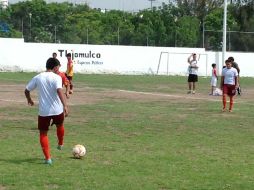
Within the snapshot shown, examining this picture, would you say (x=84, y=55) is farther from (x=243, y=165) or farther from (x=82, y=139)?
(x=243, y=165)

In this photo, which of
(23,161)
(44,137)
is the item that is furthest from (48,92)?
(23,161)

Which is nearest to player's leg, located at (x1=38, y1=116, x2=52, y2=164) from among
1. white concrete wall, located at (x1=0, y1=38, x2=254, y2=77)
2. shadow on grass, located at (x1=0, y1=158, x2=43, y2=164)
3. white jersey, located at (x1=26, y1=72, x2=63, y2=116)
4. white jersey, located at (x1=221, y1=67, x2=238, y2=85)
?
white jersey, located at (x1=26, y1=72, x2=63, y2=116)

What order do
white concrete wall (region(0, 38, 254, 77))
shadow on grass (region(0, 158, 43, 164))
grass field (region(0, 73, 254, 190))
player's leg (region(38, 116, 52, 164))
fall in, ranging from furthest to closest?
white concrete wall (region(0, 38, 254, 77)) → shadow on grass (region(0, 158, 43, 164)) → player's leg (region(38, 116, 52, 164)) → grass field (region(0, 73, 254, 190))

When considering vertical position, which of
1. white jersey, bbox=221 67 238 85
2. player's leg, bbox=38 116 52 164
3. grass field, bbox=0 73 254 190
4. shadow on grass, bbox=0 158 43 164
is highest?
white jersey, bbox=221 67 238 85

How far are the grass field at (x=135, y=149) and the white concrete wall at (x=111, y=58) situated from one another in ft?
83.8

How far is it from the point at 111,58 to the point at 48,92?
39.9 metres

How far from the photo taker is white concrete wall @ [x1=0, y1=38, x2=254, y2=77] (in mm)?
46844

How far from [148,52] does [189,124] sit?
3539 cm

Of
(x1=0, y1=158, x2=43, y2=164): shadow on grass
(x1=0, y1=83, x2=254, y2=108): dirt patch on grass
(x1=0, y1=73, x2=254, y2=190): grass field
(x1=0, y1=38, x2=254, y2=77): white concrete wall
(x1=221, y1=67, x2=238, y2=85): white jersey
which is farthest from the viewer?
(x1=0, y1=38, x2=254, y2=77): white concrete wall

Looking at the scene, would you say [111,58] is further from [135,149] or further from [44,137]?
[44,137]

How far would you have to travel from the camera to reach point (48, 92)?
1034 centimetres

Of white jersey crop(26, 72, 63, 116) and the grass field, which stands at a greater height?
white jersey crop(26, 72, 63, 116)

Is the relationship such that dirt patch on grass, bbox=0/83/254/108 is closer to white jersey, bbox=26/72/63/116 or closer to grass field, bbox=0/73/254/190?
grass field, bbox=0/73/254/190

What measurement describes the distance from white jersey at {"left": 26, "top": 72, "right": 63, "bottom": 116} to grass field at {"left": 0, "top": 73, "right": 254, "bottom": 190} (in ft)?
2.72
